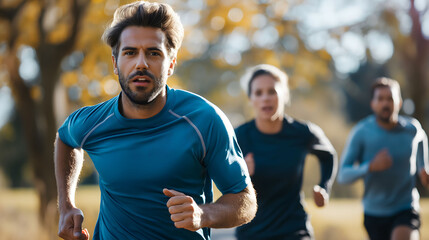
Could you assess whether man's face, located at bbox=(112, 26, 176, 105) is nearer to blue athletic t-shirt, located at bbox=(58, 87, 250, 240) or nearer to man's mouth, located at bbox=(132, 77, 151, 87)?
man's mouth, located at bbox=(132, 77, 151, 87)

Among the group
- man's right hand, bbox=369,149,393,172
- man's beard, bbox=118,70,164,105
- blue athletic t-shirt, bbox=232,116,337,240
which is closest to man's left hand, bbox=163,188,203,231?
man's beard, bbox=118,70,164,105

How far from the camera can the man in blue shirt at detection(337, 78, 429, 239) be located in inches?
232

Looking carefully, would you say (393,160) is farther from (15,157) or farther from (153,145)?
(15,157)

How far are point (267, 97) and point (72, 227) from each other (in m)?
2.23

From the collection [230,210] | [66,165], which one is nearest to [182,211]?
[230,210]

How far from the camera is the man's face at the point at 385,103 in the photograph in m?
6.04

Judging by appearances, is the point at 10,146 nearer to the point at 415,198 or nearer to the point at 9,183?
the point at 9,183

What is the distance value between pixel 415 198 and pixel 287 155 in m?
1.97

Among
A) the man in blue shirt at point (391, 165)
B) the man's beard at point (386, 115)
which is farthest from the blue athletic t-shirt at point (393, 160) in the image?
the man's beard at point (386, 115)

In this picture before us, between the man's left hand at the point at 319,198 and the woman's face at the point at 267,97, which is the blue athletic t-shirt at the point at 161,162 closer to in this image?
the man's left hand at the point at 319,198

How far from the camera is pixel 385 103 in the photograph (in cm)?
609

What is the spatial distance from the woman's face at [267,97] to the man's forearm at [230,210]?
7.04ft

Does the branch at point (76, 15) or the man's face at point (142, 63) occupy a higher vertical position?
the branch at point (76, 15)

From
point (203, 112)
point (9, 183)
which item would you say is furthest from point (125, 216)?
point (9, 183)
